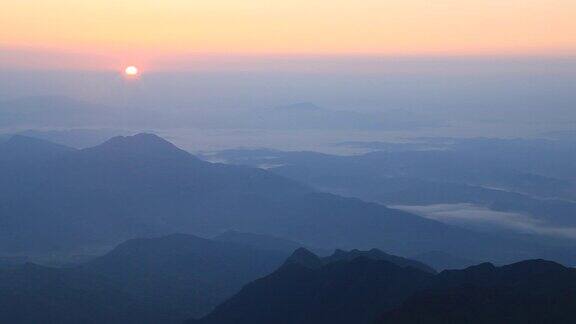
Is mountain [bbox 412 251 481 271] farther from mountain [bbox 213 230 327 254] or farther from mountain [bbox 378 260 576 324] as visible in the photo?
mountain [bbox 378 260 576 324]

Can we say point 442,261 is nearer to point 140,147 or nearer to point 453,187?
point 140,147

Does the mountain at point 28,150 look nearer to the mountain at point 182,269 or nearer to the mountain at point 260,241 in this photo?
the mountain at point 260,241

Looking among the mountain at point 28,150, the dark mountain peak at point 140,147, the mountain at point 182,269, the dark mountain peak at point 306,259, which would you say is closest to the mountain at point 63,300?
the mountain at point 182,269

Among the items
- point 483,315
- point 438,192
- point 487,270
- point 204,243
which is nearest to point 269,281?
point 487,270

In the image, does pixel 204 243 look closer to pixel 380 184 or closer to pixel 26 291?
pixel 26 291

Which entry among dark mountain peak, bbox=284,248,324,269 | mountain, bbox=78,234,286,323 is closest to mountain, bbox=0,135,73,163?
mountain, bbox=78,234,286,323
